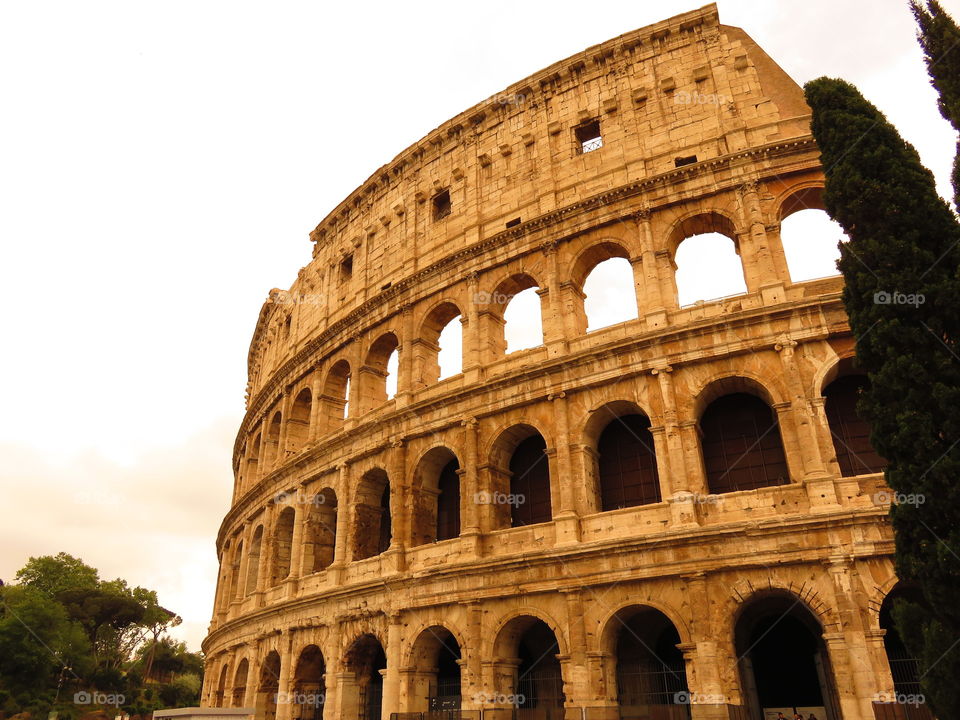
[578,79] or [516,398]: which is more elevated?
[578,79]

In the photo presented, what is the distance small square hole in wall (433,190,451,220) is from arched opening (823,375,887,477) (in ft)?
40.0

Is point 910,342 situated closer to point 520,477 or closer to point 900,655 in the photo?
point 900,655

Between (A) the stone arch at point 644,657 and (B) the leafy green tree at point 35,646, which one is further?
(B) the leafy green tree at point 35,646

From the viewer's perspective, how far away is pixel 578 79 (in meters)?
19.7

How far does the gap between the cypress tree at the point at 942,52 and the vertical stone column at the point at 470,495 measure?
10.9m

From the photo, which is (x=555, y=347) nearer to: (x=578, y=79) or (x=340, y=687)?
(x=578, y=79)

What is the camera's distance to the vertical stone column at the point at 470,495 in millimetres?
15336

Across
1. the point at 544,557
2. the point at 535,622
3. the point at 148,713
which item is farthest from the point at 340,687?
the point at 148,713

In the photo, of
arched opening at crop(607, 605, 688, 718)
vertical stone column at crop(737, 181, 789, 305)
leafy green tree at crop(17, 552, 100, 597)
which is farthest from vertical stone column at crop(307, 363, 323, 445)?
leafy green tree at crop(17, 552, 100, 597)

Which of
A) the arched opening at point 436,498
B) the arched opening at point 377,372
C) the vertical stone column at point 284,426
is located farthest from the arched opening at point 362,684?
the vertical stone column at point 284,426

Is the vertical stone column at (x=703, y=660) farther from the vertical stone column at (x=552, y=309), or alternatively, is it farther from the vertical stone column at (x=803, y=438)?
the vertical stone column at (x=552, y=309)

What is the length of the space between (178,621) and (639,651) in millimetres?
59488

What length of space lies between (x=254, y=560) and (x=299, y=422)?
16.7ft

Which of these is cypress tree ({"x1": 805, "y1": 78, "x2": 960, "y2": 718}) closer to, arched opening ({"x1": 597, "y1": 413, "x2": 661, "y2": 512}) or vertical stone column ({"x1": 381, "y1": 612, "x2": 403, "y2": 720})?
arched opening ({"x1": 597, "y1": 413, "x2": 661, "y2": 512})
